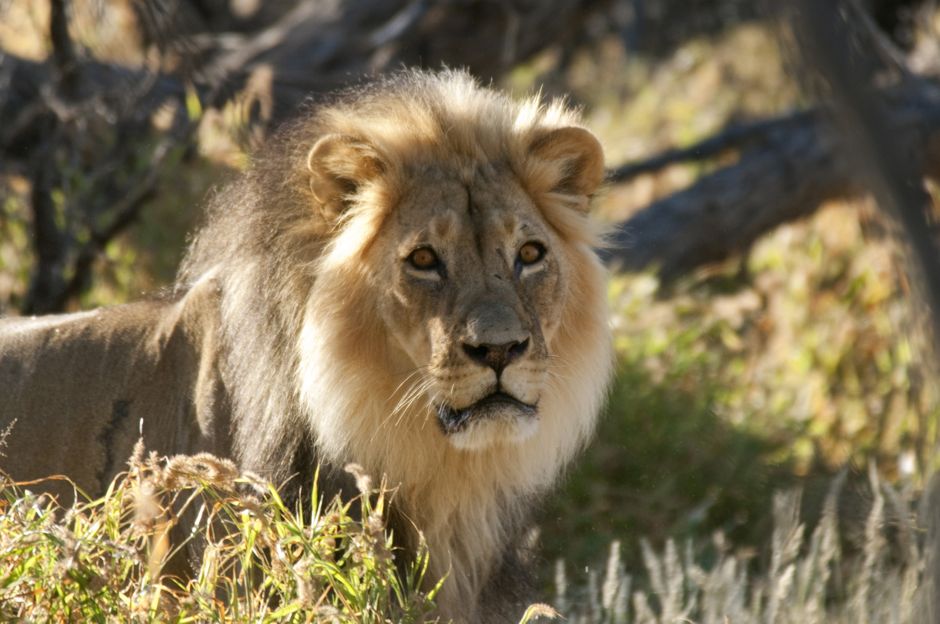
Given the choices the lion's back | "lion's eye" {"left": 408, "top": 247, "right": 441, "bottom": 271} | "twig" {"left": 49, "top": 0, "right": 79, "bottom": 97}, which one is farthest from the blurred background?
"lion's eye" {"left": 408, "top": 247, "right": 441, "bottom": 271}

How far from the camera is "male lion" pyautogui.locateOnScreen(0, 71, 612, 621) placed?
14.3 feet

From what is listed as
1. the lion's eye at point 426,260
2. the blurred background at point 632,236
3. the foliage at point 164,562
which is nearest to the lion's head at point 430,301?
the lion's eye at point 426,260

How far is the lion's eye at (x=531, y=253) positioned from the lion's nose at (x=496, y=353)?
1.37 ft

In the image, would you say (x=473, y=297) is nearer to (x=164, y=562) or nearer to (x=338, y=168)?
(x=338, y=168)

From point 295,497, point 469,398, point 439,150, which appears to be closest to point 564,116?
point 439,150

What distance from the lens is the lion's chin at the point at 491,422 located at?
166 inches

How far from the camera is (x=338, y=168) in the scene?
4.64 m

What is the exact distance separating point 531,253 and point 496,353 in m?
0.52

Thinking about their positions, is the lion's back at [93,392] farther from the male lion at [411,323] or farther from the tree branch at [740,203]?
the tree branch at [740,203]

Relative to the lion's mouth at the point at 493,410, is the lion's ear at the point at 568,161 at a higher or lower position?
higher

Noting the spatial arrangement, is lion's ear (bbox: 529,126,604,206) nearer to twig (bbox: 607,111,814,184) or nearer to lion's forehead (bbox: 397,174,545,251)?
lion's forehead (bbox: 397,174,545,251)

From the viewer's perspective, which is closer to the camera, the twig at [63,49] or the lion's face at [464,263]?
the lion's face at [464,263]

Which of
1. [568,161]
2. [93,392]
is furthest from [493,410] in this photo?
[93,392]

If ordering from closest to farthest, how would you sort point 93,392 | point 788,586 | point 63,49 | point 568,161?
1. point 568,161
2. point 93,392
3. point 788,586
4. point 63,49
